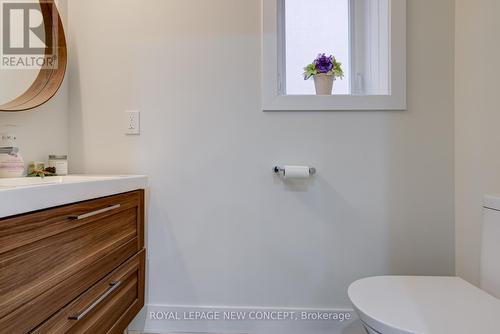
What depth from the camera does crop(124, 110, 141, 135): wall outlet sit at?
55.1 inches

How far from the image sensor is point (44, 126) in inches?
50.6

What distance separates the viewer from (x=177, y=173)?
139 cm

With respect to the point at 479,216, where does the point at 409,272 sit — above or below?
below

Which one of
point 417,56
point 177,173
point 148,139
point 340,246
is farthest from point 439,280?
point 148,139

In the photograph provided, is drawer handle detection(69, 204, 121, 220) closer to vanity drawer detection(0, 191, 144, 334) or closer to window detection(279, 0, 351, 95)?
vanity drawer detection(0, 191, 144, 334)

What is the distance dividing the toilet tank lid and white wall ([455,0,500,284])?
9 centimetres

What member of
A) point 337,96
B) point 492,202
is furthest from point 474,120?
point 337,96

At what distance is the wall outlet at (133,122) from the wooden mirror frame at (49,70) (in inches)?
12.7

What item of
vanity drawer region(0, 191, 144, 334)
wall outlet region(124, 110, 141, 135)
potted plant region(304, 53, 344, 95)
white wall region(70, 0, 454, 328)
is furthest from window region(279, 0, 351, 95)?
vanity drawer region(0, 191, 144, 334)

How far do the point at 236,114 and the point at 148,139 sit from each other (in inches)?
18.2

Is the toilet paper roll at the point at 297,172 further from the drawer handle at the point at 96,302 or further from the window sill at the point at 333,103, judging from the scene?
the drawer handle at the point at 96,302

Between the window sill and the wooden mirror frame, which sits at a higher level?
the wooden mirror frame

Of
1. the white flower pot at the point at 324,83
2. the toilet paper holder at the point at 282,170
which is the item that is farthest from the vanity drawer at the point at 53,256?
the white flower pot at the point at 324,83

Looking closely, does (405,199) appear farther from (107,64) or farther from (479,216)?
(107,64)
